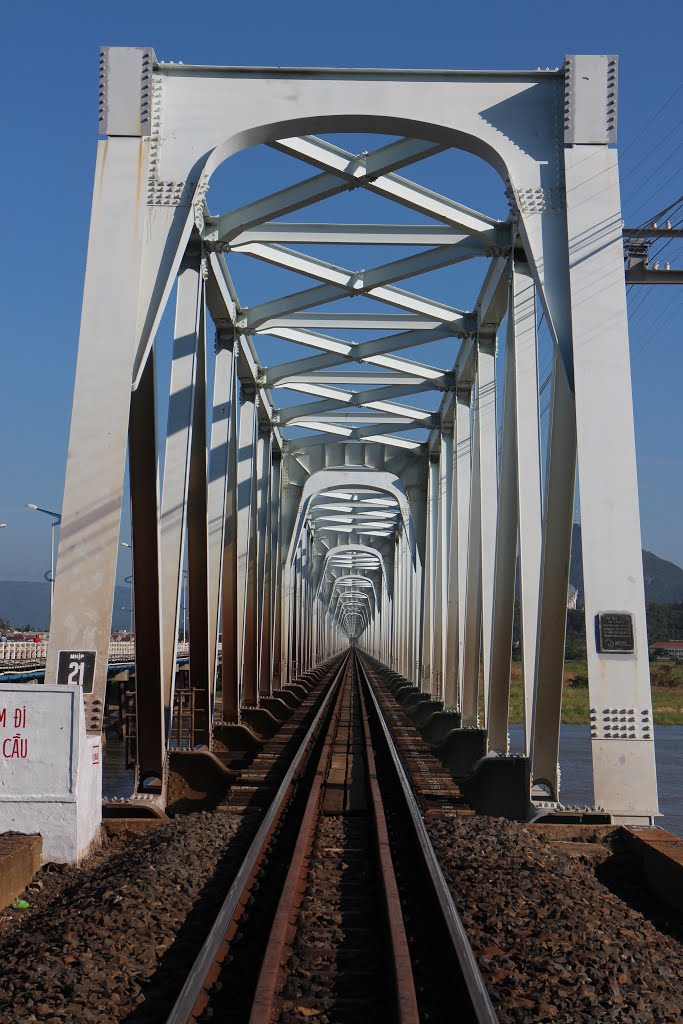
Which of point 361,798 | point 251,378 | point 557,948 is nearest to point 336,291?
point 251,378

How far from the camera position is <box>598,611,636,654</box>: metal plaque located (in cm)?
913

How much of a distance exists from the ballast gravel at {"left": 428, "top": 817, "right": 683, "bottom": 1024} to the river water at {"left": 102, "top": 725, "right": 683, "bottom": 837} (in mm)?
6037

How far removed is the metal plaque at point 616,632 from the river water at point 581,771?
4.66m

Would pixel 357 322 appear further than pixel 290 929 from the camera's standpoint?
Yes

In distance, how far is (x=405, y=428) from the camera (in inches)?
1027

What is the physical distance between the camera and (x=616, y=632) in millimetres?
9180

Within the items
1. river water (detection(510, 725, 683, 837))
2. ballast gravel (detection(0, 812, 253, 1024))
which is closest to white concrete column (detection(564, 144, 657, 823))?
ballast gravel (detection(0, 812, 253, 1024))

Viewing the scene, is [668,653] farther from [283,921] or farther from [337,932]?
[283,921]

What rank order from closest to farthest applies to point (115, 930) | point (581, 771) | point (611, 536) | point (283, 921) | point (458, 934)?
point (458, 934) → point (115, 930) → point (283, 921) → point (611, 536) → point (581, 771)

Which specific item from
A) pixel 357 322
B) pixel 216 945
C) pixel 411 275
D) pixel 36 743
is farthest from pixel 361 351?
pixel 216 945

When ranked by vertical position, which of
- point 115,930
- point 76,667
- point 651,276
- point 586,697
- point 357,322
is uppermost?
point 357,322

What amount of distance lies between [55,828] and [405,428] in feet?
63.8

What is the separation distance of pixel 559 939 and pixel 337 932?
125cm

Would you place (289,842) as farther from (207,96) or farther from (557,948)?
(207,96)
